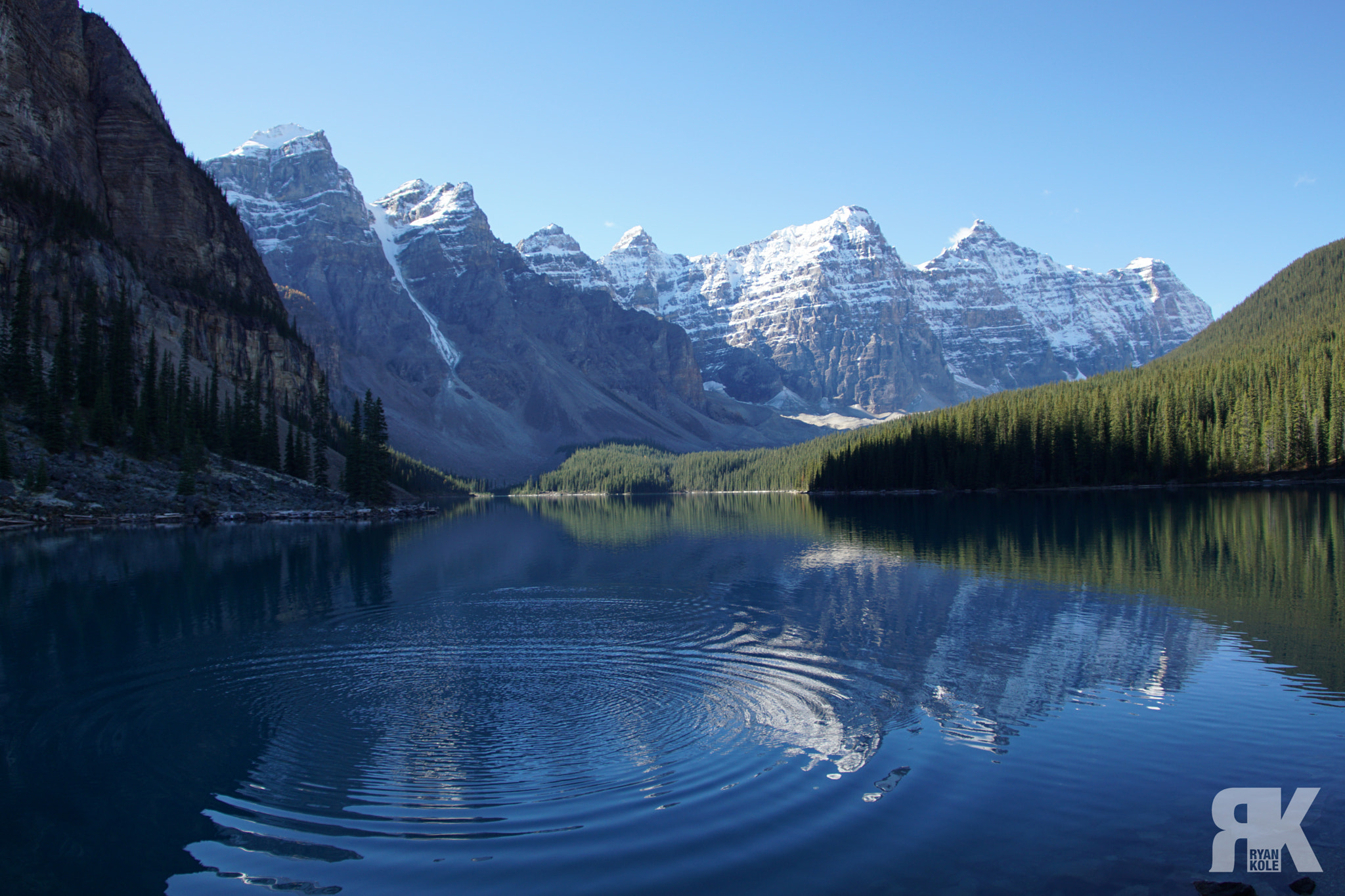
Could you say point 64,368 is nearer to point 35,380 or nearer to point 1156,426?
point 35,380

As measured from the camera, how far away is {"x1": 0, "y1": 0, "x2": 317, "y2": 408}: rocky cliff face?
316ft

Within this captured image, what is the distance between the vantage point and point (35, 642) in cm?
2409

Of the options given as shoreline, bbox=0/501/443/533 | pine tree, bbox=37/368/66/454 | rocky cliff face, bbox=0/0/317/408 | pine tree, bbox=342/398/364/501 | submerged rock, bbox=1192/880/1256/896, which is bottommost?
submerged rock, bbox=1192/880/1256/896

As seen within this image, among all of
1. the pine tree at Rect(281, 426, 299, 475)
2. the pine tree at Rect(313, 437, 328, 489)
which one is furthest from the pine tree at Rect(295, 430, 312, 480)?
the pine tree at Rect(313, 437, 328, 489)

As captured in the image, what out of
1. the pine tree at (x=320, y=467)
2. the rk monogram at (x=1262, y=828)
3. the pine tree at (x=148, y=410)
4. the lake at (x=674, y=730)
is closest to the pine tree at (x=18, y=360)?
the pine tree at (x=148, y=410)

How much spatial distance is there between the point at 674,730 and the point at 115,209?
144846 mm

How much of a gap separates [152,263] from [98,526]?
2787 inches

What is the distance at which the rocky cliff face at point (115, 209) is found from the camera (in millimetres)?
96438

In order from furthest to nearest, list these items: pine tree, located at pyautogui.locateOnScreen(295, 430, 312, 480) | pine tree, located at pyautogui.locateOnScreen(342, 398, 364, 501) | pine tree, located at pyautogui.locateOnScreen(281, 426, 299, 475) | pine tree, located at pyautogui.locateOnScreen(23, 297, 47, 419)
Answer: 1. pine tree, located at pyautogui.locateOnScreen(342, 398, 364, 501)
2. pine tree, located at pyautogui.locateOnScreen(295, 430, 312, 480)
3. pine tree, located at pyautogui.locateOnScreen(281, 426, 299, 475)
4. pine tree, located at pyautogui.locateOnScreen(23, 297, 47, 419)

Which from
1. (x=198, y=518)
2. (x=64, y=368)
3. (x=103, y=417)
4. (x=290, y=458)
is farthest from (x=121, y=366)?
(x=290, y=458)

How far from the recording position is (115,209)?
12344 centimetres

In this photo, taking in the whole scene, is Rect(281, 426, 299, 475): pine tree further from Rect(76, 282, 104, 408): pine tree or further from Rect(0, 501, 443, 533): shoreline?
Rect(76, 282, 104, 408): pine tree

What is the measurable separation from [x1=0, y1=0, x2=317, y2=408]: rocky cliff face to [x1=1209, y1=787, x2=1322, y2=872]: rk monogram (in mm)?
109970

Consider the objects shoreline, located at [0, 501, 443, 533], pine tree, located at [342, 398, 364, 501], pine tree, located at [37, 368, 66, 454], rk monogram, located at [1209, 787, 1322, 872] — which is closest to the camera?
rk monogram, located at [1209, 787, 1322, 872]
